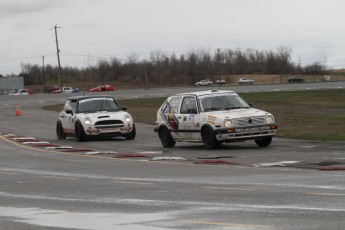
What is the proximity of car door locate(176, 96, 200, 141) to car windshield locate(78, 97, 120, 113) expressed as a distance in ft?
17.7

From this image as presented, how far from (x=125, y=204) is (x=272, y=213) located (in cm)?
242

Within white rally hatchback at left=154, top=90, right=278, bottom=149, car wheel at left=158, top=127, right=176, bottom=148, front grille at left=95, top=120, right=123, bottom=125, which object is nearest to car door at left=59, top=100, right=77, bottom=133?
front grille at left=95, top=120, right=123, bottom=125

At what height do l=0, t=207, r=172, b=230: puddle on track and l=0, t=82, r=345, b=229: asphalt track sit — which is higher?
l=0, t=207, r=172, b=230: puddle on track

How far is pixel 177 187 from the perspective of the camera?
12234 millimetres

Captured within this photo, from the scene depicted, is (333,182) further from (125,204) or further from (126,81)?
(126,81)

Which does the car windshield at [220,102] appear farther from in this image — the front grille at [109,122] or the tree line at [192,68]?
the tree line at [192,68]

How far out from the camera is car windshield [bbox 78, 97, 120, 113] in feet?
86.3

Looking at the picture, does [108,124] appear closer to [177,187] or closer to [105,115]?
[105,115]

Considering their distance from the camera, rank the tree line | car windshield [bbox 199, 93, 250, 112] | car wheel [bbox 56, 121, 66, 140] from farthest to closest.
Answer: the tree line → car wheel [bbox 56, 121, 66, 140] → car windshield [bbox 199, 93, 250, 112]

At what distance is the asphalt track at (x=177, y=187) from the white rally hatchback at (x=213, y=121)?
1.31ft

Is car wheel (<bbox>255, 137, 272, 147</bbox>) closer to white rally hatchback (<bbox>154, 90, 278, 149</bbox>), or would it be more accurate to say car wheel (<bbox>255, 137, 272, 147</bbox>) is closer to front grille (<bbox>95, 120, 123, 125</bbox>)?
white rally hatchback (<bbox>154, 90, 278, 149</bbox>)

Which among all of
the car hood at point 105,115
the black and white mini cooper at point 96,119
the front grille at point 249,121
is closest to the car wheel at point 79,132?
the black and white mini cooper at point 96,119

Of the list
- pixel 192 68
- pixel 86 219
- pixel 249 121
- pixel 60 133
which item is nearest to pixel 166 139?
pixel 249 121

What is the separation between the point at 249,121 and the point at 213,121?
0.96 m
